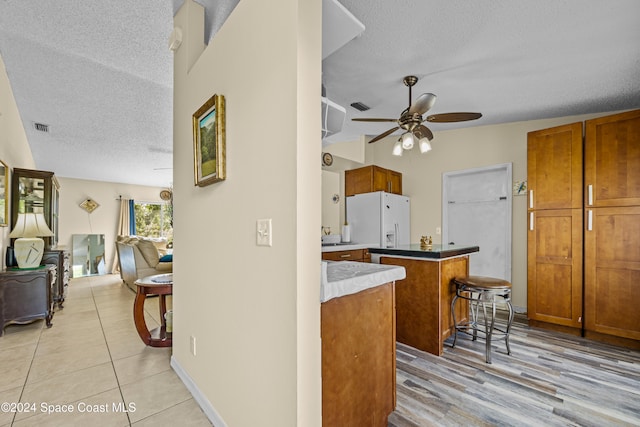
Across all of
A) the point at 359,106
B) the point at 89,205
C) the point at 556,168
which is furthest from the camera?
the point at 89,205

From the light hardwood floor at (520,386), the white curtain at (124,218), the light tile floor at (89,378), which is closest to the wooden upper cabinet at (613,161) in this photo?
the light hardwood floor at (520,386)

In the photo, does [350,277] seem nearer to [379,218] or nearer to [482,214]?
[379,218]

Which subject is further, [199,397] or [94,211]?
[94,211]

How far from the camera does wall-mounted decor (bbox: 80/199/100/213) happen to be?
7.29 metres

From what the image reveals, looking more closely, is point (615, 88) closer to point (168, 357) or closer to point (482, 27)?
point (482, 27)

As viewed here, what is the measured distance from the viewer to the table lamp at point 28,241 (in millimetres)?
3122

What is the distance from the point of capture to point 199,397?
181cm

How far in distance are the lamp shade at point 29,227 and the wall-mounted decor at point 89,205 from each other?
4.64 m

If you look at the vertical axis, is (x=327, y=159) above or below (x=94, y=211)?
above

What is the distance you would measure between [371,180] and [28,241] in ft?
14.1

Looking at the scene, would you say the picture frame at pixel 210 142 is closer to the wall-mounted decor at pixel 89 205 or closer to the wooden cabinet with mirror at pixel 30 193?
the wooden cabinet with mirror at pixel 30 193

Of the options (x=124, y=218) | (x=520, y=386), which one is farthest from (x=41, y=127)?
(x=520, y=386)

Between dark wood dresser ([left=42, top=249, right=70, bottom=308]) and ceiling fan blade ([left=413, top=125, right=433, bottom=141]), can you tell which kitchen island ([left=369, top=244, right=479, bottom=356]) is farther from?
dark wood dresser ([left=42, top=249, right=70, bottom=308])

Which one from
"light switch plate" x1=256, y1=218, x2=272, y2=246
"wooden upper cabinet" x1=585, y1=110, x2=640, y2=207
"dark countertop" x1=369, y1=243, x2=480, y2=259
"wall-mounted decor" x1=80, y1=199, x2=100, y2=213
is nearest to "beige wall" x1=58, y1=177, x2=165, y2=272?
"wall-mounted decor" x1=80, y1=199, x2=100, y2=213
